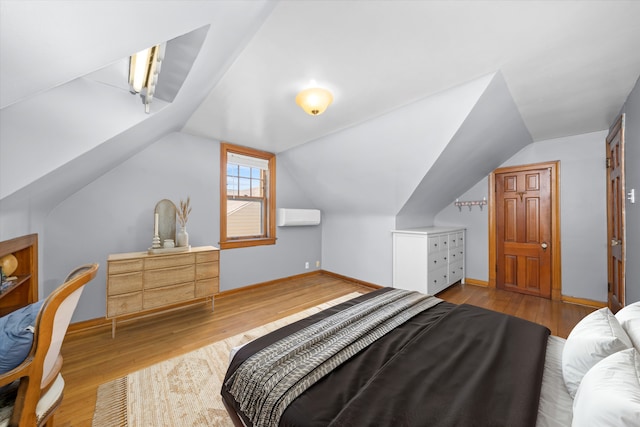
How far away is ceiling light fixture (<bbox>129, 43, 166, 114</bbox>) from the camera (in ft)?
4.19

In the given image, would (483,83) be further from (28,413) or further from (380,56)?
(28,413)

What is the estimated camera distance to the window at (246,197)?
152 inches

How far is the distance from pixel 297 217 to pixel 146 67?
345 centimetres

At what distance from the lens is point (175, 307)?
3293 millimetres

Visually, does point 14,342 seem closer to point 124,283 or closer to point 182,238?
point 124,283

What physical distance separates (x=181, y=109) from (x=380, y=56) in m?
1.88

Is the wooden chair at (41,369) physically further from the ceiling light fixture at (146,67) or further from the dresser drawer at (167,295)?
the dresser drawer at (167,295)

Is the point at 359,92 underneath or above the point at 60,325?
above

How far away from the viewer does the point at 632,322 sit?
116 centimetres

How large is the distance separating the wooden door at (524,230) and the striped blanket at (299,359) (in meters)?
3.43

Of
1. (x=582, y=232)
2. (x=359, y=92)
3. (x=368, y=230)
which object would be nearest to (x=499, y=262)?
(x=582, y=232)

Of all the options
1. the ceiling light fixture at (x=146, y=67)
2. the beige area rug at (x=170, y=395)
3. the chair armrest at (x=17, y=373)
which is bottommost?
the beige area rug at (x=170, y=395)

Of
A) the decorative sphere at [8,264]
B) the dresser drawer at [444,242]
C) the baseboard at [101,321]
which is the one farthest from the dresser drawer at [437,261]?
the decorative sphere at [8,264]

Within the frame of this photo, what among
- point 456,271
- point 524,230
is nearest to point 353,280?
point 456,271
